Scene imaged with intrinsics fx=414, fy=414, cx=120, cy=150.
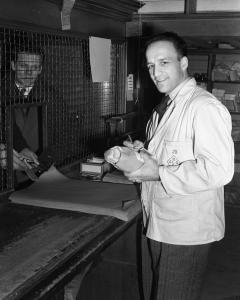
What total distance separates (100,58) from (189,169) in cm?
107

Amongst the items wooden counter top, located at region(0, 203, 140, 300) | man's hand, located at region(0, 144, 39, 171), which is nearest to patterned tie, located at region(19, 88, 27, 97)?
man's hand, located at region(0, 144, 39, 171)

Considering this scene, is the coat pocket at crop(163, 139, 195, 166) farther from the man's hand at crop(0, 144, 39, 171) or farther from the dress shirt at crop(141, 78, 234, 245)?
the man's hand at crop(0, 144, 39, 171)

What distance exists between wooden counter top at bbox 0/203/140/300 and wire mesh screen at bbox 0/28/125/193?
302 millimetres

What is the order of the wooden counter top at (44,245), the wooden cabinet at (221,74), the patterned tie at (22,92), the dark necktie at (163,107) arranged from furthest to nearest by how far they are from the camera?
1. the wooden cabinet at (221,74)
2. the patterned tie at (22,92)
3. the dark necktie at (163,107)
4. the wooden counter top at (44,245)

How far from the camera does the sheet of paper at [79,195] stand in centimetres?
154

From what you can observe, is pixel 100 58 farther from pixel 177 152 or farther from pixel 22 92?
pixel 177 152

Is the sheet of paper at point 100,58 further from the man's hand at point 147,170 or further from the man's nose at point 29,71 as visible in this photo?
the man's hand at point 147,170

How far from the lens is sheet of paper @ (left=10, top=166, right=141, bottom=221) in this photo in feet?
5.06

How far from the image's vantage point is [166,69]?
4.83 feet

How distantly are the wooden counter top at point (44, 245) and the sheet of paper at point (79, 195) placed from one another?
0.10ft

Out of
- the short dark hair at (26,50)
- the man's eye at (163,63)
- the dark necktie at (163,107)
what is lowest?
the dark necktie at (163,107)

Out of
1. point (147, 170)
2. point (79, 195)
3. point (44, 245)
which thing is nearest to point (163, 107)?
point (147, 170)

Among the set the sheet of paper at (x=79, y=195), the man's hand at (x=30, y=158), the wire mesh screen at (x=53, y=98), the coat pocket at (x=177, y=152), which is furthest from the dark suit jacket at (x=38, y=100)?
the coat pocket at (x=177, y=152)

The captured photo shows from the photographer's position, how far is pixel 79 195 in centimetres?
168
